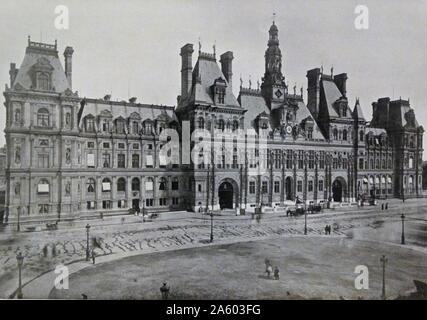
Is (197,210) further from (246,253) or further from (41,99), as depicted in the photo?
(41,99)

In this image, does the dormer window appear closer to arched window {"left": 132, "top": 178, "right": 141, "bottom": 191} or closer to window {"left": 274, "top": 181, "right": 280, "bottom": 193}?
window {"left": 274, "top": 181, "right": 280, "bottom": 193}

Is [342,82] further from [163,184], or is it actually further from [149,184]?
[149,184]

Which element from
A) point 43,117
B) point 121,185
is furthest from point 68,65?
point 121,185

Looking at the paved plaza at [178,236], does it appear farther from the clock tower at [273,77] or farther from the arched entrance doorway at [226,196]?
the clock tower at [273,77]

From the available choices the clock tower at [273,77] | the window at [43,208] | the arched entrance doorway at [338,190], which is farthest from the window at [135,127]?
the arched entrance doorway at [338,190]
